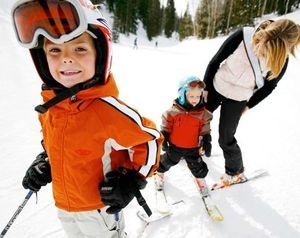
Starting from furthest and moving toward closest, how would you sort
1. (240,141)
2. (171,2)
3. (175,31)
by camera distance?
(175,31), (171,2), (240,141)

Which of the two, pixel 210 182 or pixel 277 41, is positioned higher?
pixel 277 41

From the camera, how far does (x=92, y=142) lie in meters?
1.80

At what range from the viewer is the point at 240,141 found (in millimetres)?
4840

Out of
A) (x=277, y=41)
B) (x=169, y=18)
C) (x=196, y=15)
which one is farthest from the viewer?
(x=169, y=18)

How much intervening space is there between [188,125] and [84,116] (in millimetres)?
1684

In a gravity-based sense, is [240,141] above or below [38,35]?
below

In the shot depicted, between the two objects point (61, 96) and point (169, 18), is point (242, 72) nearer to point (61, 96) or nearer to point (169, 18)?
point (61, 96)

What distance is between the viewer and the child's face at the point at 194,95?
123 inches

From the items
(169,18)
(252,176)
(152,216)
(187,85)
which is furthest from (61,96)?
(169,18)

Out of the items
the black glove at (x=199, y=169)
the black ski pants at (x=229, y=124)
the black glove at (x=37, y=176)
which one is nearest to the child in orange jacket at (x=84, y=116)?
the black glove at (x=37, y=176)

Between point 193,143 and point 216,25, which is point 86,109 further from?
point 216,25

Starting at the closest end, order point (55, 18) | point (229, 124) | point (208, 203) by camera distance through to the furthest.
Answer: point (55, 18) < point (208, 203) < point (229, 124)

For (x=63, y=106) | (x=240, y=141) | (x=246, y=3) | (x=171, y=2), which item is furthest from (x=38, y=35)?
(x=171, y=2)

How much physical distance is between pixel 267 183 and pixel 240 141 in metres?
1.35
